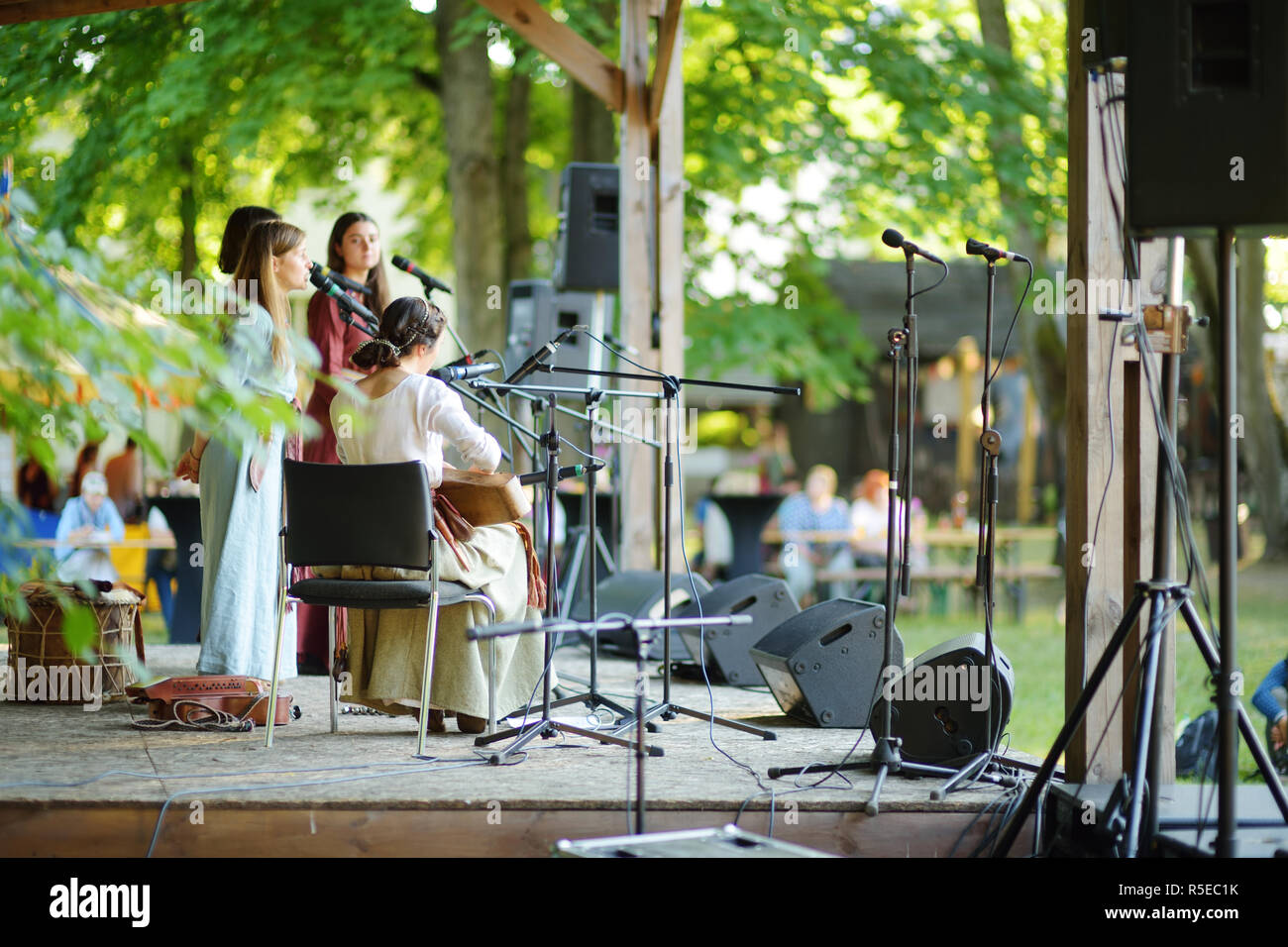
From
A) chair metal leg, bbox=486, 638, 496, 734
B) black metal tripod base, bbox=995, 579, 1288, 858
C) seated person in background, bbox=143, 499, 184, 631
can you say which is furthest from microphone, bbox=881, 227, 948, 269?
seated person in background, bbox=143, 499, 184, 631

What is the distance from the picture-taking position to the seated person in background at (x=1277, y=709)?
523 cm

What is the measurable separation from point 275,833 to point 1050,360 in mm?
11209

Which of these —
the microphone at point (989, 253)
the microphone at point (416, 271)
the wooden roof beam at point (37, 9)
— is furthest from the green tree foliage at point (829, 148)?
the microphone at point (989, 253)

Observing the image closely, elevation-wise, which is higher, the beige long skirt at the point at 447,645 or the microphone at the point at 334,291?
the microphone at the point at 334,291

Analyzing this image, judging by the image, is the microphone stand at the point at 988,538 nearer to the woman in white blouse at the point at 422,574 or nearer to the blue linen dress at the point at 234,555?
the woman in white blouse at the point at 422,574

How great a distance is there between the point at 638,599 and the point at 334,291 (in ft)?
7.16

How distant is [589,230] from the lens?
7.04m

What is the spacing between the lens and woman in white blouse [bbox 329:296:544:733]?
4.02 meters

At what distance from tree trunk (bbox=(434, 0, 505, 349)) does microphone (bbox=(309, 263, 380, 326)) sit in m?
5.39

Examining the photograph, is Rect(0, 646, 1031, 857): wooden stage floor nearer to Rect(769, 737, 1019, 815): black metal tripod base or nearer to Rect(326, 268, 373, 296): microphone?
Rect(769, 737, 1019, 815): black metal tripod base

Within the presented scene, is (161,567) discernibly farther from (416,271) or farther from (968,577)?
(968,577)

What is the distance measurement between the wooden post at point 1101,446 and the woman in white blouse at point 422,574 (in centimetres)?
173
